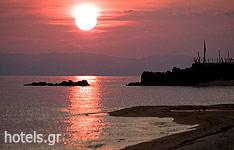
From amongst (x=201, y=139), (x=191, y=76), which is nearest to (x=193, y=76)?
(x=191, y=76)

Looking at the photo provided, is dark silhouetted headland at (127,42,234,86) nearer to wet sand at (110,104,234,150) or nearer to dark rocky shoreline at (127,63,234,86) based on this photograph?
dark rocky shoreline at (127,63,234,86)

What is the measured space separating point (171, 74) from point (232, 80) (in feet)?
88.6

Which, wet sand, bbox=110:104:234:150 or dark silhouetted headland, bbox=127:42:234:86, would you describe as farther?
dark silhouetted headland, bbox=127:42:234:86

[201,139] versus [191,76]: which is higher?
[191,76]

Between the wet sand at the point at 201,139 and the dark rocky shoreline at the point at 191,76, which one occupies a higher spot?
the dark rocky shoreline at the point at 191,76

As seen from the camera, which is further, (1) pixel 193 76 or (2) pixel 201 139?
(1) pixel 193 76

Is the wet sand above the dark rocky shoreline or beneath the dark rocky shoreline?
beneath

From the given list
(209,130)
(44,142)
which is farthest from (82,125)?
(209,130)

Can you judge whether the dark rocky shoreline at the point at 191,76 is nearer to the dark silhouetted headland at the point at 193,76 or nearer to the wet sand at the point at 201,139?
the dark silhouetted headland at the point at 193,76

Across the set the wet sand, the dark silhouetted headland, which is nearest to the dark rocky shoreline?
the dark silhouetted headland

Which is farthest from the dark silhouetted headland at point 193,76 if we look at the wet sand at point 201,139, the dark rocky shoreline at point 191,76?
the wet sand at point 201,139

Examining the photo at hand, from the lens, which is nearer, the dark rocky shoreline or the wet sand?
the wet sand

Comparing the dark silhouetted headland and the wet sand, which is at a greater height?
the dark silhouetted headland

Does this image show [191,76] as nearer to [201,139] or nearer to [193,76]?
[193,76]
